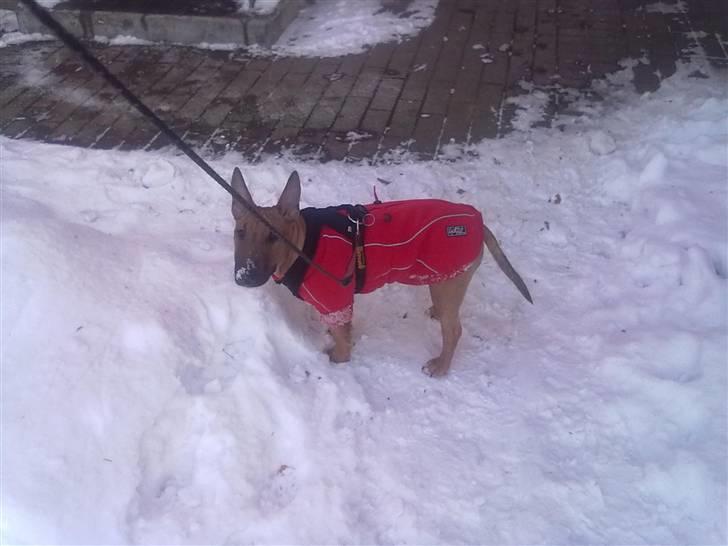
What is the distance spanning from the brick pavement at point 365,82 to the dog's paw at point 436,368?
1995 millimetres

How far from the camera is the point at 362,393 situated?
3.17m

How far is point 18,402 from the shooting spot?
2.76 meters

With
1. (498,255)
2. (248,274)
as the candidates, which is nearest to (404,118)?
(498,255)

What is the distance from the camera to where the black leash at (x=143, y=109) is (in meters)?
1.64

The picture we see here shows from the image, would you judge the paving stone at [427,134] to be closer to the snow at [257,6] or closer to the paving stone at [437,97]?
the paving stone at [437,97]

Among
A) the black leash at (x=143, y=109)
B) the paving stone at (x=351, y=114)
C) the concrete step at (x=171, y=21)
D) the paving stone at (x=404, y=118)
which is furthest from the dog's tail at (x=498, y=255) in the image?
the concrete step at (x=171, y=21)

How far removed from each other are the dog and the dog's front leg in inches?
2.3

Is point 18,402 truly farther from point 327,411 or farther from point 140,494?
point 327,411

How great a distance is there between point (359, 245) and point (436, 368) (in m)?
0.84

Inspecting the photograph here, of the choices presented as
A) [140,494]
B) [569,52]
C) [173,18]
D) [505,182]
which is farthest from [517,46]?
[140,494]

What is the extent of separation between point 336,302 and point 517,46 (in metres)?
4.45

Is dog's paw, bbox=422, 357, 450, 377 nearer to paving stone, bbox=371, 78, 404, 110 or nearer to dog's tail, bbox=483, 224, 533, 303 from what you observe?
dog's tail, bbox=483, 224, 533, 303

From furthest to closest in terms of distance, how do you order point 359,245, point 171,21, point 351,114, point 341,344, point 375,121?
point 171,21 → point 351,114 → point 375,121 → point 341,344 → point 359,245

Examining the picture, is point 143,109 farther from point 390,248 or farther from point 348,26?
point 348,26
